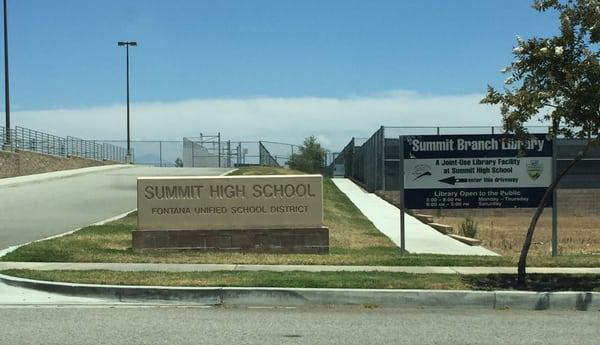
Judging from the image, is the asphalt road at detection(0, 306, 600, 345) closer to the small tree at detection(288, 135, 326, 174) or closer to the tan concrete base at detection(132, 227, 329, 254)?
the tan concrete base at detection(132, 227, 329, 254)

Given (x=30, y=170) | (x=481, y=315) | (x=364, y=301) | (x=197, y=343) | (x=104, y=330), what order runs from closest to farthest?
(x=197, y=343), (x=104, y=330), (x=481, y=315), (x=364, y=301), (x=30, y=170)

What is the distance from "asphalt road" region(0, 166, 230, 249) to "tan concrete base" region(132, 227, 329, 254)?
3674 millimetres

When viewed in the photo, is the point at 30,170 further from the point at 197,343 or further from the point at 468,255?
the point at 197,343

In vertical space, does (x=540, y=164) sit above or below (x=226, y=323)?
above

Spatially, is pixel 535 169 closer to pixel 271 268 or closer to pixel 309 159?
pixel 271 268

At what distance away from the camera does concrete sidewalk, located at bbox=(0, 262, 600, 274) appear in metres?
11.9

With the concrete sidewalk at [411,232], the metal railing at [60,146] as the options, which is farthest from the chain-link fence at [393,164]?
the metal railing at [60,146]

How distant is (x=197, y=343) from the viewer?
731 centimetres

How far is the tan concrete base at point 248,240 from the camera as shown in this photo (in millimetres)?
14633

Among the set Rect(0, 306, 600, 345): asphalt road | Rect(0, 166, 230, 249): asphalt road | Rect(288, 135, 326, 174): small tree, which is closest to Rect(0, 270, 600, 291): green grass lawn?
Rect(0, 306, 600, 345): asphalt road

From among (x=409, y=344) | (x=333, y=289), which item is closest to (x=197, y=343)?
(x=409, y=344)

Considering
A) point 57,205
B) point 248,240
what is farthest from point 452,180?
point 57,205

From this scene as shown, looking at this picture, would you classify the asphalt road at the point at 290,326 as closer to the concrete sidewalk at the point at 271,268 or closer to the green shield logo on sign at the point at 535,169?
the concrete sidewalk at the point at 271,268

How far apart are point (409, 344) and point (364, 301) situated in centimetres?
247
